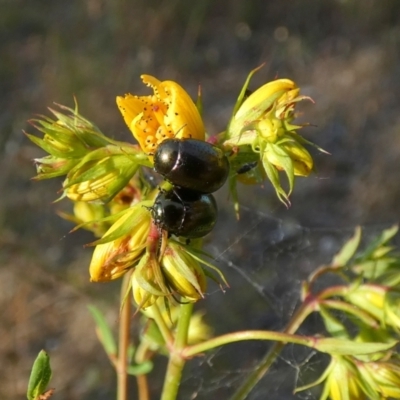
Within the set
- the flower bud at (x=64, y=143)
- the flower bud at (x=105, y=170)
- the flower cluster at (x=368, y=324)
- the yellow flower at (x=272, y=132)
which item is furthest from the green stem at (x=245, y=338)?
the flower bud at (x=64, y=143)

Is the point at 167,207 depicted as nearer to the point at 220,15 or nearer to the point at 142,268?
the point at 142,268

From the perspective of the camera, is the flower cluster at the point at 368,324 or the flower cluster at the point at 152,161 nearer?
the flower cluster at the point at 152,161

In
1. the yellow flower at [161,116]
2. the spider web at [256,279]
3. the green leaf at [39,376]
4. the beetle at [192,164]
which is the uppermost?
the yellow flower at [161,116]

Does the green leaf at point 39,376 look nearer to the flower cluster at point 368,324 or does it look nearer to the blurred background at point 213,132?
the flower cluster at point 368,324

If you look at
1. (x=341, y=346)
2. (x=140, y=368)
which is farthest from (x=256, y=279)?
(x=341, y=346)

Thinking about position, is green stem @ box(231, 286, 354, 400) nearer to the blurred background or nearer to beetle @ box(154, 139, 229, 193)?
beetle @ box(154, 139, 229, 193)
